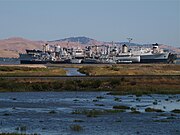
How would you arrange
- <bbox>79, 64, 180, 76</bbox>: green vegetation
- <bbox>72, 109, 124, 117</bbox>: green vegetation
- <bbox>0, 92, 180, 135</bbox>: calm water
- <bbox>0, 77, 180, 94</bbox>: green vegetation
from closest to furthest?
<bbox>0, 92, 180, 135</bbox>: calm water < <bbox>72, 109, 124, 117</bbox>: green vegetation < <bbox>0, 77, 180, 94</bbox>: green vegetation < <bbox>79, 64, 180, 76</bbox>: green vegetation

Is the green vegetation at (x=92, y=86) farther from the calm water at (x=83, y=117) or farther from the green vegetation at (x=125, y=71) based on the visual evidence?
the green vegetation at (x=125, y=71)

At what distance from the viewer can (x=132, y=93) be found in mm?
55094

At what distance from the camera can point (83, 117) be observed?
3419 cm

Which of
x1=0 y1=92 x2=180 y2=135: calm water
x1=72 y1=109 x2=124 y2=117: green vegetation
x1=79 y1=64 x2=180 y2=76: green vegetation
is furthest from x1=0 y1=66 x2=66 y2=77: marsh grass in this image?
x1=72 y1=109 x2=124 y2=117: green vegetation

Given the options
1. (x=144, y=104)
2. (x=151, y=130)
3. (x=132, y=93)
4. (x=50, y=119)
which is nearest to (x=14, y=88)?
(x=132, y=93)

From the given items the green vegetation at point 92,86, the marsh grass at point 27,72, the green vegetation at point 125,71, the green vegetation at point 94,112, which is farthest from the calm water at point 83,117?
the green vegetation at point 125,71

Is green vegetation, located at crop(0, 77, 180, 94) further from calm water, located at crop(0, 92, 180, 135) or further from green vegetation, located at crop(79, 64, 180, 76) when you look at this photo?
green vegetation, located at crop(79, 64, 180, 76)

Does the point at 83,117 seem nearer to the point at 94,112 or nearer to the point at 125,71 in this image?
the point at 94,112

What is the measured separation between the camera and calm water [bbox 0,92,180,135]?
2844 cm

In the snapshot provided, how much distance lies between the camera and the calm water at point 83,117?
28.4 meters

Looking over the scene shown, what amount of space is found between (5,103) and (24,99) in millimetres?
4601

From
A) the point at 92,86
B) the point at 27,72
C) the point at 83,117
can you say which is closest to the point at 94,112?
the point at 83,117

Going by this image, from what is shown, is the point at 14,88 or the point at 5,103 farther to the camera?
the point at 14,88

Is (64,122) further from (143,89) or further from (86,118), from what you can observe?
(143,89)
